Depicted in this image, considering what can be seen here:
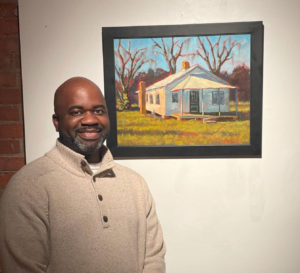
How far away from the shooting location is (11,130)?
1483 millimetres

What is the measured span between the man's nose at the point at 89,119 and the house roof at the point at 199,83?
568mm

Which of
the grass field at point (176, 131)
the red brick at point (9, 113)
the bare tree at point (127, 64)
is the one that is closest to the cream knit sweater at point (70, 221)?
the grass field at point (176, 131)

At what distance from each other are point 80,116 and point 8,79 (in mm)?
696

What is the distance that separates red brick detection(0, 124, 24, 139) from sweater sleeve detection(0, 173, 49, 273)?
603mm

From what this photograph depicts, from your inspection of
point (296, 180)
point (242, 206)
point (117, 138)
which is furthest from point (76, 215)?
point (296, 180)

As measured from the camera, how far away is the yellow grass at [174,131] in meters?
1.43

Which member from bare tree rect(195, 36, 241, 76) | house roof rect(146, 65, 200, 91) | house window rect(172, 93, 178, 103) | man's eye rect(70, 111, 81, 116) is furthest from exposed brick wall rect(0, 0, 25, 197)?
bare tree rect(195, 36, 241, 76)

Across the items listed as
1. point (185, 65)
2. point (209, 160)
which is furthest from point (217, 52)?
point (209, 160)

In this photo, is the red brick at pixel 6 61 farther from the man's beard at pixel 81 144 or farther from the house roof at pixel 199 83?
the house roof at pixel 199 83

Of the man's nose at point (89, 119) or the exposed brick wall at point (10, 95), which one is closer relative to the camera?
the man's nose at point (89, 119)

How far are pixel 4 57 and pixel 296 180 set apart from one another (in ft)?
5.44

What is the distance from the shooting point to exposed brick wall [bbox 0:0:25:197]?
1.45 m

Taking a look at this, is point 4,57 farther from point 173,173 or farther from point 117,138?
point 173,173

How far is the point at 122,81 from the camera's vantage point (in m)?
1.42
